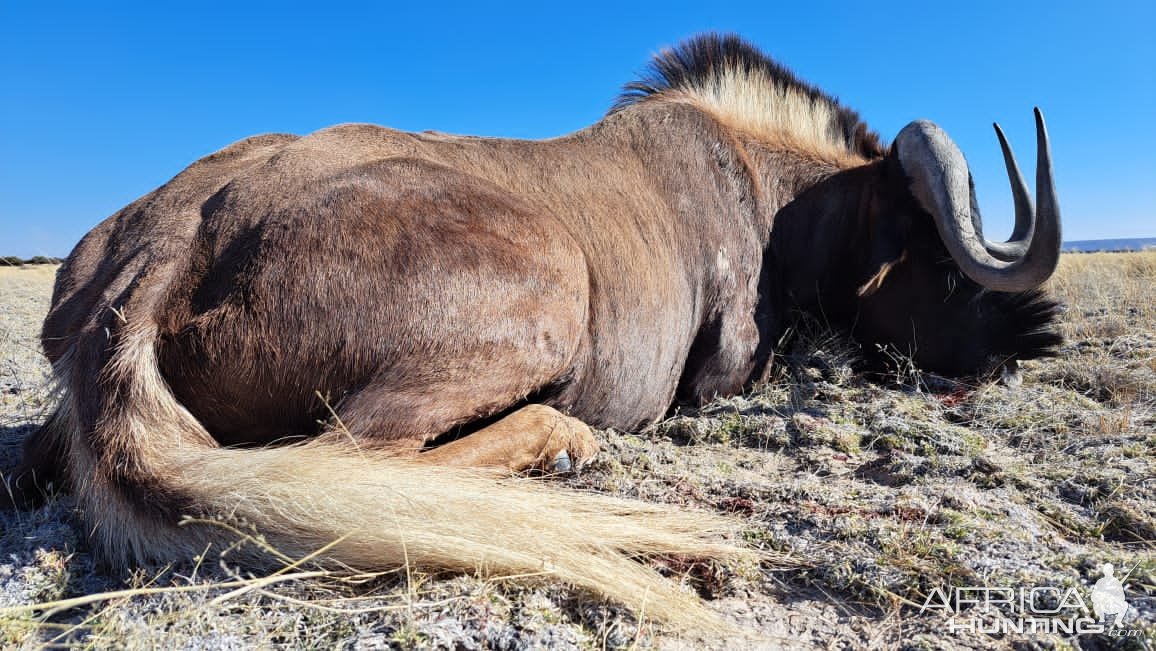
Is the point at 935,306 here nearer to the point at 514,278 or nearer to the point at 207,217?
the point at 514,278

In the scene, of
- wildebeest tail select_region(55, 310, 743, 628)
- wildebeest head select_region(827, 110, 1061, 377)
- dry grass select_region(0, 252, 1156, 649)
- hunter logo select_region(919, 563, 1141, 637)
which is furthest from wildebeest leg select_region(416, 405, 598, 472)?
wildebeest head select_region(827, 110, 1061, 377)

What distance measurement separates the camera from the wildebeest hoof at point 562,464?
2.80 metres

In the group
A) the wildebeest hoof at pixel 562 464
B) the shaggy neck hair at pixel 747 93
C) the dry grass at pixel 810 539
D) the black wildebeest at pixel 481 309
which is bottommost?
the dry grass at pixel 810 539

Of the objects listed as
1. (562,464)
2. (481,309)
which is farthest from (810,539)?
(481,309)

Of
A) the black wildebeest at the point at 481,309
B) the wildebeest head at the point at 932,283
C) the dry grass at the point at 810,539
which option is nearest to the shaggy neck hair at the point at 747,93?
the black wildebeest at the point at 481,309

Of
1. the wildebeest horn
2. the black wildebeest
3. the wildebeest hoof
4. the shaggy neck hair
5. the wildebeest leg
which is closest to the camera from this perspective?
the black wildebeest

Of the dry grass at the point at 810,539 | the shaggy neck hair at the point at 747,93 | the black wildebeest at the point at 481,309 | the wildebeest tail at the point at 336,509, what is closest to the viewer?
the dry grass at the point at 810,539

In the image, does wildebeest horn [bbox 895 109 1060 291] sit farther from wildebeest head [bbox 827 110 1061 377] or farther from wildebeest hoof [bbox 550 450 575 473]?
wildebeest hoof [bbox 550 450 575 473]

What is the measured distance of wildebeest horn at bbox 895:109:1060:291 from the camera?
350 cm

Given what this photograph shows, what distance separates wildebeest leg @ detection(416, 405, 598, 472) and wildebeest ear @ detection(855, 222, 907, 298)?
2.31 metres

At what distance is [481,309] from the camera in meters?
2.73

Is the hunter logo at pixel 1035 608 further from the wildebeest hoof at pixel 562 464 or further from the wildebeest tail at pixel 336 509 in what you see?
the wildebeest hoof at pixel 562 464

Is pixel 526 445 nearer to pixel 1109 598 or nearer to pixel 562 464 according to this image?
pixel 562 464

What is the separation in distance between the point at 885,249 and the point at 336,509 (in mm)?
3650
